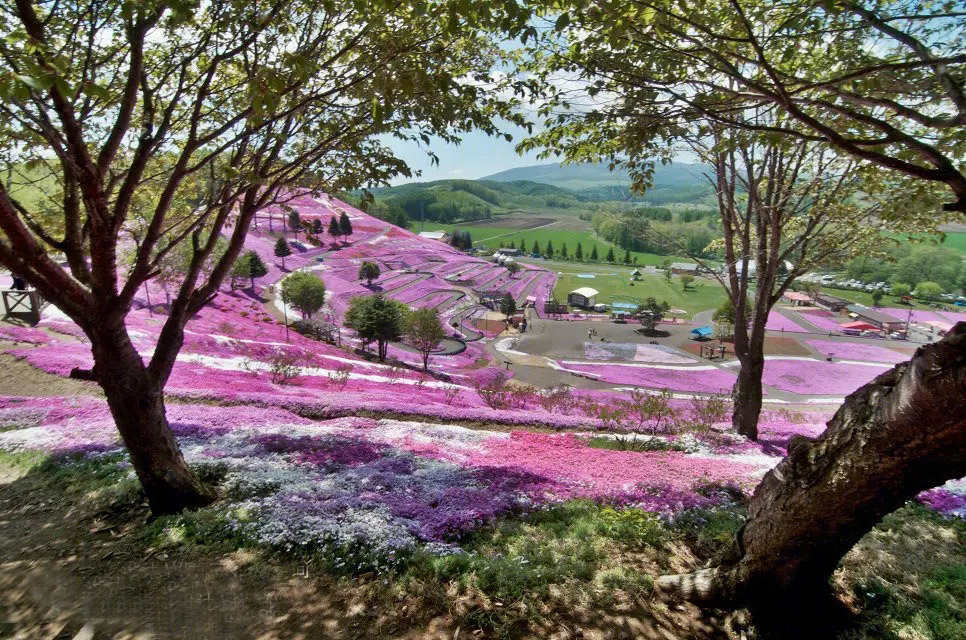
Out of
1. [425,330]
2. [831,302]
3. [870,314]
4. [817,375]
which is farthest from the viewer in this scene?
[831,302]

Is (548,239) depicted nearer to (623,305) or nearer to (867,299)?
(623,305)

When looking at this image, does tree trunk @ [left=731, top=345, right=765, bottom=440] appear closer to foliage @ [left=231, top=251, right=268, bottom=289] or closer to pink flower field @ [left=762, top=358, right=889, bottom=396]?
pink flower field @ [left=762, top=358, right=889, bottom=396]

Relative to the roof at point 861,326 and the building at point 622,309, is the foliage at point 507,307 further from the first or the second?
the roof at point 861,326

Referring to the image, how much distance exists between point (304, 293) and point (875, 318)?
8037 centimetres

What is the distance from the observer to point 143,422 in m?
5.30

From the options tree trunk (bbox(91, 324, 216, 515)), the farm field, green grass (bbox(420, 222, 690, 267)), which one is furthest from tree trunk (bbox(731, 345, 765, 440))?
green grass (bbox(420, 222, 690, 267))

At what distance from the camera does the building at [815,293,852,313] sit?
260 feet

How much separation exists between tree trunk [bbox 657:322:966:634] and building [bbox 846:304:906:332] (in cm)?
7835

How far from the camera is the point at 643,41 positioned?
15.8 ft

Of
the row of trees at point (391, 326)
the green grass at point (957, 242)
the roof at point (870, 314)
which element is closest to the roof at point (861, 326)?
the roof at point (870, 314)

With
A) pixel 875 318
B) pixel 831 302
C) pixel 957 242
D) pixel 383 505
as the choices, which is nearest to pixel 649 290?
pixel 831 302

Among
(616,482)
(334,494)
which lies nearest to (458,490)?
(334,494)

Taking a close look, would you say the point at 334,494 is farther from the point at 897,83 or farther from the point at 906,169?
the point at 897,83

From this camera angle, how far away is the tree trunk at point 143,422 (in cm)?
510
